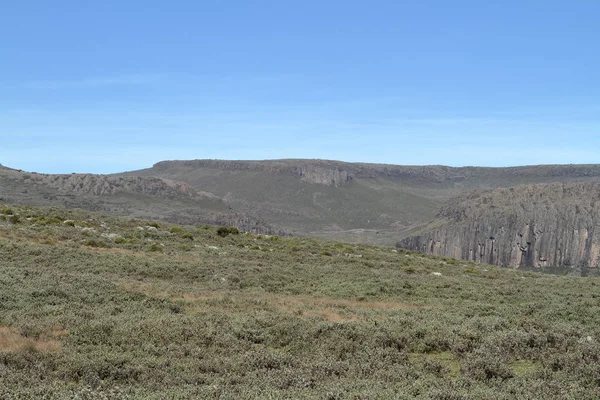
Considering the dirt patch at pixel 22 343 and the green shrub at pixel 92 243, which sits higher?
the dirt patch at pixel 22 343

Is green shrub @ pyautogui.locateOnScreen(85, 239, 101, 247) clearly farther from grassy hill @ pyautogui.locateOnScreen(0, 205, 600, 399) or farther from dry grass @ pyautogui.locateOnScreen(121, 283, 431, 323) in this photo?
dry grass @ pyautogui.locateOnScreen(121, 283, 431, 323)

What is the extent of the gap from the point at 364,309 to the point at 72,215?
45.4 metres

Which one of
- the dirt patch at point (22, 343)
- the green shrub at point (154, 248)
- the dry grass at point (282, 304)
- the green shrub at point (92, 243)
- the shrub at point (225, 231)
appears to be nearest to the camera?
the dirt patch at point (22, 343)

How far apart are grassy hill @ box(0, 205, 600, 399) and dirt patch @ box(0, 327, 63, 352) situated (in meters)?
0.04

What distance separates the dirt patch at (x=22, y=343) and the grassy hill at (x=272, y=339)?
43 mm

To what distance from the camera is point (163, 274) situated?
27062 millimetres

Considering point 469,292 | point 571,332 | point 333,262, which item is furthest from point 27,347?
point 333,262

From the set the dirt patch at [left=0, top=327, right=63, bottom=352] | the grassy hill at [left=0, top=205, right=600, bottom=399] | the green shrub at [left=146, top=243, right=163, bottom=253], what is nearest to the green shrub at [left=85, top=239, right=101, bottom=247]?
the green shrub at [left=146, top=243, right=163, bottom=253]

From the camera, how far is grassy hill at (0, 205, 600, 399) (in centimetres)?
1001

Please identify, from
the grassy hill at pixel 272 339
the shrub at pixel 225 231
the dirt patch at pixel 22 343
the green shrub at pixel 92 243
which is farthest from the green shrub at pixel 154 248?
the dirt patch at pixel 22 343

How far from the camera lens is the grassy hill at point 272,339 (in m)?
10.0

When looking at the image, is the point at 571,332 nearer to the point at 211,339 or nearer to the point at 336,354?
the point at 336,354

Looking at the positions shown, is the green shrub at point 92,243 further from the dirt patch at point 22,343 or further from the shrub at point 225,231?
the dirt patch at point 22,343

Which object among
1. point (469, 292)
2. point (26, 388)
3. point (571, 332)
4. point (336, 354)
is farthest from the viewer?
point (469, 292)
